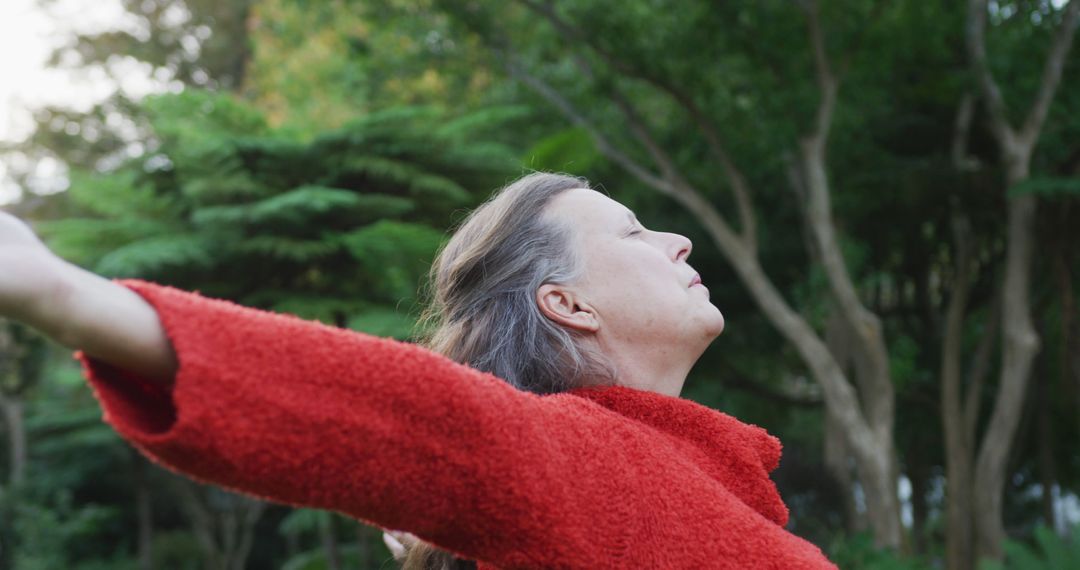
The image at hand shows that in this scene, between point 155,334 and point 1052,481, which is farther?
point 1052,481

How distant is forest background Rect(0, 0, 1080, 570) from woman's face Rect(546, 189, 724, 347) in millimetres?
4283

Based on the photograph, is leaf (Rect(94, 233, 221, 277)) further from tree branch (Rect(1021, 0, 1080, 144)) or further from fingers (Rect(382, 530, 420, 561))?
tree branch (Rect(1021, 0, 1080, 144))

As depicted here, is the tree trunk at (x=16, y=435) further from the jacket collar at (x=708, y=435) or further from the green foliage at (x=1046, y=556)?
the jacket collar at (x=708, y=435)

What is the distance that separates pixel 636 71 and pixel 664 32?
463 mm

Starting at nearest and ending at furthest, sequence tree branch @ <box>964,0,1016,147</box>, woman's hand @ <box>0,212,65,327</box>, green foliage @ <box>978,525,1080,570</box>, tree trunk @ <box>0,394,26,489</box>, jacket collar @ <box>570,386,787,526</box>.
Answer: woman's hand @ <box>0,212,65,327</box>, jacket collar @ <box>570,386,787,526</box>, green foliage @ <box>978,525,1080,570</box>, tree branch @ <box>964,0,1016,147</box>, tree trunk @ <box>0,394,26,489</box>

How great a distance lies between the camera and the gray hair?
1.38 metres

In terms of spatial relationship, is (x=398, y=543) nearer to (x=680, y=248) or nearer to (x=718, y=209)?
(x=680, y=248)

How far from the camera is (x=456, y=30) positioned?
28.3ft

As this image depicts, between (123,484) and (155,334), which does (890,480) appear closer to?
(155,334)

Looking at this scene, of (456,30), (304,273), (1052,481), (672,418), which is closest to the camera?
(672,418)

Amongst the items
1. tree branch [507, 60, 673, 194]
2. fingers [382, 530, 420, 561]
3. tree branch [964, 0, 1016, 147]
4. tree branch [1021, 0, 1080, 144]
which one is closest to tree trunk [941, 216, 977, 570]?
tree branch [964, 0, 1016, 147]

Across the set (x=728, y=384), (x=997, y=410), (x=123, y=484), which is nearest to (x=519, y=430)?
(x=997, y=410)

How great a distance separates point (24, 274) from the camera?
76 centimetres

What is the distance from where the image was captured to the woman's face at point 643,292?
1.37m
